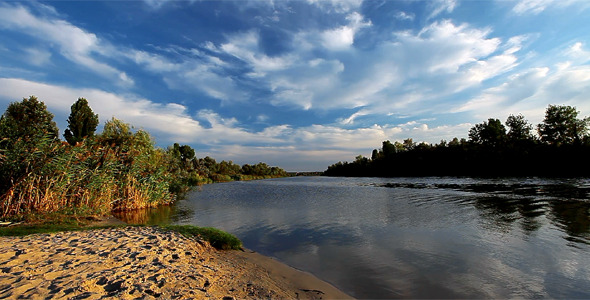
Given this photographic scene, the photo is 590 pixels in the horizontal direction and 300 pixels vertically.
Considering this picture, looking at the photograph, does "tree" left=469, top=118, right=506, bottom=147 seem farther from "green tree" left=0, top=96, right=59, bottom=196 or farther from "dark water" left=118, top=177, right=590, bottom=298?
"green tree" left=0, top=96, right=59, bottom=196

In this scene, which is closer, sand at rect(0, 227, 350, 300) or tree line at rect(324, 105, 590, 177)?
sand at rect(0, 227, 350, 300)

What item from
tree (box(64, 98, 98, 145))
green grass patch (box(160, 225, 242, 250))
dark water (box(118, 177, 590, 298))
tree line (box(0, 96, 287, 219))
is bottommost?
dark water (box(118, 177, 590, 298))

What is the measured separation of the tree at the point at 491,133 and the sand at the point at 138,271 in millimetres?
92527

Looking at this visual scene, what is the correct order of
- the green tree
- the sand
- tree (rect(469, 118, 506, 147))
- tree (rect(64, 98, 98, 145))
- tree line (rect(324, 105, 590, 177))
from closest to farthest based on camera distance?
the sand, the green tree, tree (rect(64, 98, 98, 145)), tree line (rect(324, 105, 590, 177)), tree (rect(469, 118, 506, 147))

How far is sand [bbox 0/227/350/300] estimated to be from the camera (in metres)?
4.67

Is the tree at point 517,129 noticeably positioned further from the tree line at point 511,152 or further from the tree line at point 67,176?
the tree line at point 67,176

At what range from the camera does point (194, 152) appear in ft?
338

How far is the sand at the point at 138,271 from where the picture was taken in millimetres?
4668

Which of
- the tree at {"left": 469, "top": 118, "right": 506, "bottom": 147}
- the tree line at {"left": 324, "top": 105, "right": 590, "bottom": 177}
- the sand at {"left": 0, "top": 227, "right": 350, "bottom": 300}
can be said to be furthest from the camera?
the tree at {"left": 469, "top": 118, "right": 506, "bottom": 147}

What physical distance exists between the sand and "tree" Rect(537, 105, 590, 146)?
79851 millimetres

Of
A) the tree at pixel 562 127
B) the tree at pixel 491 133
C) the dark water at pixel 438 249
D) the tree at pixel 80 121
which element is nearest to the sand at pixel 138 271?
the dark water at pixel 438 249

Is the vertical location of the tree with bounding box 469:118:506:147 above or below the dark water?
above

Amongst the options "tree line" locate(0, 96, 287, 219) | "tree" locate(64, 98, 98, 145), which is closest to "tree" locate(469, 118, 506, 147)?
"tree line" locate(0, 96, 287, 219)

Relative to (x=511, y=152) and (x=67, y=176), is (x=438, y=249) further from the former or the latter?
(x=511, y=152)
